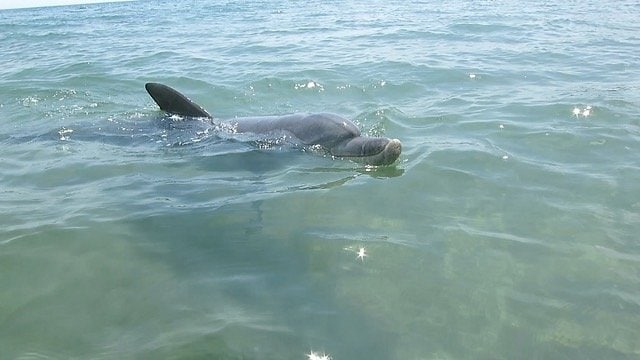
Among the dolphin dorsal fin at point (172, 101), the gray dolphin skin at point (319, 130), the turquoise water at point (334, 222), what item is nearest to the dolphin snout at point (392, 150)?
the gray dolphin skin at point (319, 130)

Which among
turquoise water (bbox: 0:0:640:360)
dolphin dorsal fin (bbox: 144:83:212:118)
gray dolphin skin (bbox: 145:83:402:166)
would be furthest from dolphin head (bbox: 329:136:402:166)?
dolphin dorsal fin (bbox: 144:83:212:118)

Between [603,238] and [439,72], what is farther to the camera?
[439,72]

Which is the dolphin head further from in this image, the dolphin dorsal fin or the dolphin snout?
the dolphin dorsal fin

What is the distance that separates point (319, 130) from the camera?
7055mm

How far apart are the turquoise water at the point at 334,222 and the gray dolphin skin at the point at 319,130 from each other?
0.56 feet

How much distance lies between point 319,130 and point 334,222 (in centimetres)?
208

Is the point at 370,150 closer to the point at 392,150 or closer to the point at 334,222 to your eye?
the point at 392,150

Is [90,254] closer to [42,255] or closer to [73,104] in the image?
[42,255]

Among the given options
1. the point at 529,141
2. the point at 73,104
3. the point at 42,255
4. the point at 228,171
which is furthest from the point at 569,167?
the point at 73,104

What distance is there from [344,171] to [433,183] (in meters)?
1.05

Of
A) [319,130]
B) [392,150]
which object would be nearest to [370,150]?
[392,150]

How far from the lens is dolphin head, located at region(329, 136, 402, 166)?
21.0 ft

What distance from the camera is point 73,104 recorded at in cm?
1031

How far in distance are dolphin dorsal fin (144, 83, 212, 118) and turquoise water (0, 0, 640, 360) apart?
211mm
